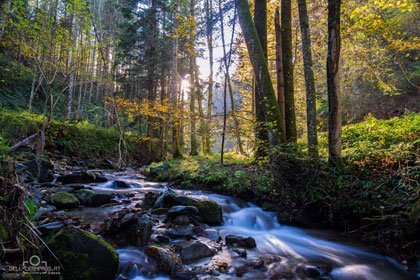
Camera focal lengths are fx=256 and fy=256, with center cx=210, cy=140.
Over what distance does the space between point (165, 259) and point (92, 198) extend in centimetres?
352

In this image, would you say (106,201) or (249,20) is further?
(249,20)

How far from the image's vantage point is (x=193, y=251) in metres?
4.02

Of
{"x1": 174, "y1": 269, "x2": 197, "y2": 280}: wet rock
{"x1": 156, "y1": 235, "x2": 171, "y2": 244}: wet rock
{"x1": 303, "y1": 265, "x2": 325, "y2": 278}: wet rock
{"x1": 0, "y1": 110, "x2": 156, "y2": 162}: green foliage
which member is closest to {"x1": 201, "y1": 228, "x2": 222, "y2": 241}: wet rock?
{"x1": 156, "y1": 235, "x2": 171, "y2": 244}: wet rock

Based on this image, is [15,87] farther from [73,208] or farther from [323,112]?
[323,112]

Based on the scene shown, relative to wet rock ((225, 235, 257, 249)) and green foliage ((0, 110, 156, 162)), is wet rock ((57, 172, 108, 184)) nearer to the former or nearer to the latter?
green foliage ((0, 110, 156, 162))

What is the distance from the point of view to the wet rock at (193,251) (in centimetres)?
394

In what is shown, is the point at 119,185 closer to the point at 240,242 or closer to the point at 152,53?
the point at 240,242

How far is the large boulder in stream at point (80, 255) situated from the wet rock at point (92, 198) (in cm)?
321

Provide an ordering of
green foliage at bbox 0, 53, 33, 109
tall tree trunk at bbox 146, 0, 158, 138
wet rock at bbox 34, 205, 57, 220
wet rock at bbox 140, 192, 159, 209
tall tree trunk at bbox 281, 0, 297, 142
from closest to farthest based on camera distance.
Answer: wet rock at bbox 34, 205, 57, 220, wet rock at bbox 140, 192, 159, 209, tall tree trunk at bbox 281, 0, 297, 142, tall tree trunk at bbox 146, 0, 158, 138, green foliage at bbox 0, 53, 33, 109

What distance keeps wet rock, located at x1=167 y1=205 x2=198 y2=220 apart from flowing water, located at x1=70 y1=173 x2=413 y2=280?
0.69 meters

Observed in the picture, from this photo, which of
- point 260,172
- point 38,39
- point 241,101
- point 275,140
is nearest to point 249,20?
point 275,140

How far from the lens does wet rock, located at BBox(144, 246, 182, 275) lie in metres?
3.60

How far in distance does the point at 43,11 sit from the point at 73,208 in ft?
23.8

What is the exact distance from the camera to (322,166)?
5301 millimetres
